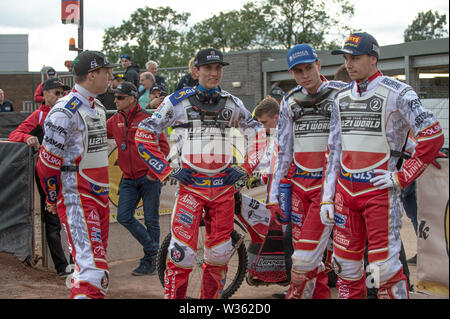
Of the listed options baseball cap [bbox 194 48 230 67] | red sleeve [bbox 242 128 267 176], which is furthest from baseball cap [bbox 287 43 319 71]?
red sleeve [bbox 242 128 267 176]

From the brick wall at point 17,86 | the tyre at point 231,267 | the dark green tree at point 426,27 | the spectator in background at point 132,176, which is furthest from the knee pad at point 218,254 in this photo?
the dark green tree at point 426,27

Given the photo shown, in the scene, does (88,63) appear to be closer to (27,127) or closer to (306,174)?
(306,174)

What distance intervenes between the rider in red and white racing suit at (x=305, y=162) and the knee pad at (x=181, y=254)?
850 millimetres

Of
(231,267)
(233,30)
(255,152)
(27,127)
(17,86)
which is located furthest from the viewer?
(233,30)

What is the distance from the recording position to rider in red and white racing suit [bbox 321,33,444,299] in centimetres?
399

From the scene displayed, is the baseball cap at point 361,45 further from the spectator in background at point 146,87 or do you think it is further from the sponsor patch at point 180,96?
the spectator in background at point 146,87

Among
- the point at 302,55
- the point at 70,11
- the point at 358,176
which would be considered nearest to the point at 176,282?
the point at 358,176

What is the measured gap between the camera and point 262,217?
18.7ft

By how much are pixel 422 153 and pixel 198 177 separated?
187 cm

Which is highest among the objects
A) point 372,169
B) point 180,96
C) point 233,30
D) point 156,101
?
point 233,30

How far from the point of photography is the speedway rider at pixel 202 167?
471cm

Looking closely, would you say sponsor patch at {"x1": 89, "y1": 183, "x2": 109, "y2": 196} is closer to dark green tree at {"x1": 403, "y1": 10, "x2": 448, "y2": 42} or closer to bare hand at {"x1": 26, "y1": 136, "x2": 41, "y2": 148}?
bare hand at {"x1": 26, "y1": 136, "x2": 41, "y2": 148}

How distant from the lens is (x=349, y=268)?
425 cm

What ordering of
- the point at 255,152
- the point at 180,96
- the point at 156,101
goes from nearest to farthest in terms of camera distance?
the point at 180,96 < the point at 255,152 < the point at 156,101
